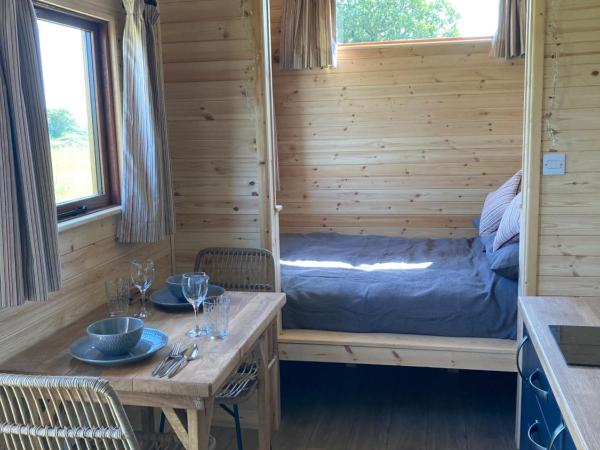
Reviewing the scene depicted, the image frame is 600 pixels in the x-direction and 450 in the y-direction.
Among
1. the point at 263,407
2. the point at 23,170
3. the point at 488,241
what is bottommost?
the point at 263,407

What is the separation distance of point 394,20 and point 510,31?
0.82 metres

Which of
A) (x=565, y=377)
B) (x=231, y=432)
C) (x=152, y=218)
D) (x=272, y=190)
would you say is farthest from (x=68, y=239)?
(x=565, y=377)

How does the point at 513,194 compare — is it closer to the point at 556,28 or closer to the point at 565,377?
the point at 556,28

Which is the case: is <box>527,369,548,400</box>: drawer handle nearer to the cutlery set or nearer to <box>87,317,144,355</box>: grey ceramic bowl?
the cutlery set

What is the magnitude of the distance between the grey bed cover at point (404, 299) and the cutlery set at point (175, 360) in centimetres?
124

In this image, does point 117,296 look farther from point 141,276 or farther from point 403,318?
point 403,318

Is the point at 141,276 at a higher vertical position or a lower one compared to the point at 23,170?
lower

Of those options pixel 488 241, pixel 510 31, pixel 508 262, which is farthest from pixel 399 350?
pixel 510 31

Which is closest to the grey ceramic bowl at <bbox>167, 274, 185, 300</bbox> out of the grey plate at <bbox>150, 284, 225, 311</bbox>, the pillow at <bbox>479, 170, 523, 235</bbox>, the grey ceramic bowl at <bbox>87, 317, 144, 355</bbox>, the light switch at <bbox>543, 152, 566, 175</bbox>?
the grey plate at <bbox>150, 284, 225, 311</bbox>

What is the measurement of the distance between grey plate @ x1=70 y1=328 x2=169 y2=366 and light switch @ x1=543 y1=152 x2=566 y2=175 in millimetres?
1687

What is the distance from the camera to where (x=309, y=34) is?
14.6 ft

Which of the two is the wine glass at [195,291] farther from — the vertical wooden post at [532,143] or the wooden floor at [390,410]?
the vertical wooden post at [532,143]

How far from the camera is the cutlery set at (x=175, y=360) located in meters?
1.73

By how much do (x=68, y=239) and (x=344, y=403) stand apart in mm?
1676
